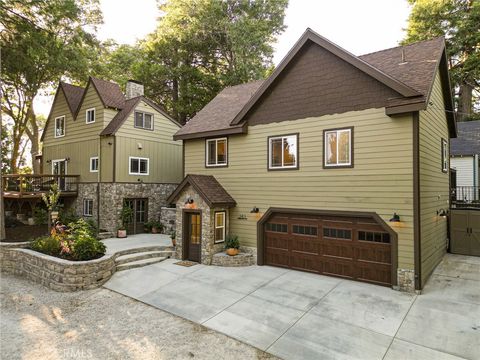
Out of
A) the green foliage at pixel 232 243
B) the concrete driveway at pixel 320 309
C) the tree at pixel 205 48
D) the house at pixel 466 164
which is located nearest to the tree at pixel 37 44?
the tree at pixel 205 48

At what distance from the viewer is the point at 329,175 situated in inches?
388

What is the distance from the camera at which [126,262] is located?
1126cm

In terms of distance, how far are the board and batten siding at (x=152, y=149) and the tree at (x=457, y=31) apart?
23382 millimetres

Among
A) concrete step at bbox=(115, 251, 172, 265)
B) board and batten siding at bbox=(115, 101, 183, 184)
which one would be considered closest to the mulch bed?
board and batten siding at bbox=(115, 101, 183, 184)

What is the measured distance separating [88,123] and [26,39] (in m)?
5.48

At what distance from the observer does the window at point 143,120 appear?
57.5ft

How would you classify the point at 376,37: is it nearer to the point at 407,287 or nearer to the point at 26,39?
the point at 407,287

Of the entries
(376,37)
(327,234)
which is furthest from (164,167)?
(376,37)

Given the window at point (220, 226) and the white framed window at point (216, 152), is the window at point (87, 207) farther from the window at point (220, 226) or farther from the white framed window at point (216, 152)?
Answer: the window at point (220, 226)

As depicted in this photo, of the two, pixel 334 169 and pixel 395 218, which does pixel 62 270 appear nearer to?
pixel 334 169

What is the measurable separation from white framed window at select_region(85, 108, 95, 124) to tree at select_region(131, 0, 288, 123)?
10140mm

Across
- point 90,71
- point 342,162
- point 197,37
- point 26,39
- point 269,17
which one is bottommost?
point 342,162

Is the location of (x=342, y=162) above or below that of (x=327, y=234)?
above

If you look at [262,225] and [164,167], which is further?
[164,167]
